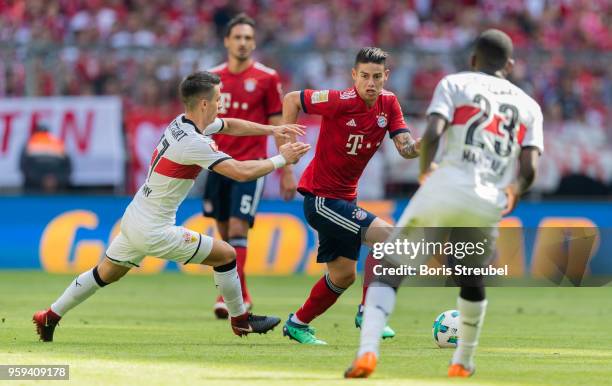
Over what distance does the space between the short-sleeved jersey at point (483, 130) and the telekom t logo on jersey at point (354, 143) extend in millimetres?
2397

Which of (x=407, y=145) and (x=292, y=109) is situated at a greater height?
(x=292, y=109)

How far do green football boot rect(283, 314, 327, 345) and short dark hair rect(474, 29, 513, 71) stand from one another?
10.3 ft

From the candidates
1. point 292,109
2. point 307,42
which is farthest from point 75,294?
point 307,42

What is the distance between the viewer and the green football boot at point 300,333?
10.1m

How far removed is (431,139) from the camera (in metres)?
7.45

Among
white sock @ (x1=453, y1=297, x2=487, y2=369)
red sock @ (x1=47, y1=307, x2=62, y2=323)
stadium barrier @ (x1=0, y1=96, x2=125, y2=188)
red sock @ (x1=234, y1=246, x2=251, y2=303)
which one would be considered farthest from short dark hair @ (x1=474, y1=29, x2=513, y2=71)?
stadium barrier @ (x1=0, y1=96, x2=125, y2=188)

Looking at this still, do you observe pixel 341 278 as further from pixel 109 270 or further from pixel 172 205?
pixel 109 270

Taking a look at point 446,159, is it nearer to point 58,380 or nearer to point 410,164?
point 58,380

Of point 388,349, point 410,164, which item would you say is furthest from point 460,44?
point 388,349

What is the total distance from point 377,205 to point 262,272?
6.43 ft

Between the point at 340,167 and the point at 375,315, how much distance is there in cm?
274

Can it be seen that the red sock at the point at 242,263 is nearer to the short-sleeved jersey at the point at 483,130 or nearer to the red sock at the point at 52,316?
the red sock at the point at 52,316

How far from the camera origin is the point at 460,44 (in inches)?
880

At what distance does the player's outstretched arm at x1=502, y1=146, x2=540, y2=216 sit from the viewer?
25.3 ft
